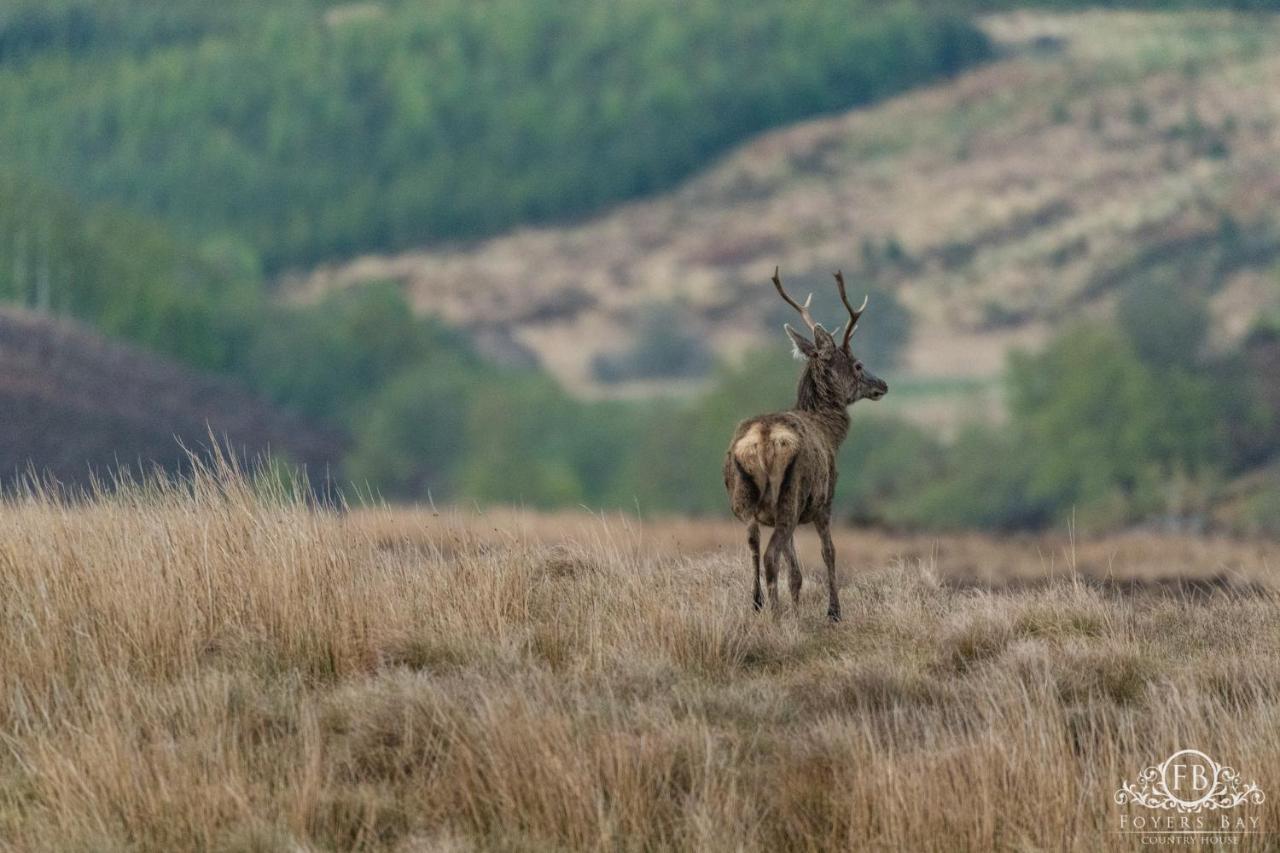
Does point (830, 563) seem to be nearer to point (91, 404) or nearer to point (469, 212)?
point (91, 404)

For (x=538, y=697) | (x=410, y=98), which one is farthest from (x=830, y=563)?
(x=410, y=98)

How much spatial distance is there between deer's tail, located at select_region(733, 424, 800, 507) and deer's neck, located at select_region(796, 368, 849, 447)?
1136mm

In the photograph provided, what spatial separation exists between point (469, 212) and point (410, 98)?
47.4ft

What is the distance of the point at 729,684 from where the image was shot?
28.5 feet

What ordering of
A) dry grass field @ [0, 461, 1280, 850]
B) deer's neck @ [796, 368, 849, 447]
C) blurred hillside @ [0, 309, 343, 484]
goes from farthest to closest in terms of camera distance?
blurred hillside @ [0, 309, 343, 484], deer's neck @ [796, 368, 849, 447], dry grass field @ [0, 461, 1280, 850]

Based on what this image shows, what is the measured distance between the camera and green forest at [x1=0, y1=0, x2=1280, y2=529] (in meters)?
64.2

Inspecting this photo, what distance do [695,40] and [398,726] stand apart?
128 metres

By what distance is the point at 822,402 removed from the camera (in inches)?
426

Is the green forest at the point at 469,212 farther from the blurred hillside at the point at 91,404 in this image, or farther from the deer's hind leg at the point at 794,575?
A: the deer's hind leg at the point at 794,575

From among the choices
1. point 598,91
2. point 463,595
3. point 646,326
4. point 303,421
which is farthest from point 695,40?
point 463,595

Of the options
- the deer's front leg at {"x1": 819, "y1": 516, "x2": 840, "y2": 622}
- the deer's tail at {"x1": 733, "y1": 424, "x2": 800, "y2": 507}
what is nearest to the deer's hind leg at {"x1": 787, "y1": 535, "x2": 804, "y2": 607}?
the deer's front leg at {"x1": 819, "y1": 516, "x2": 840, "y2": 622}

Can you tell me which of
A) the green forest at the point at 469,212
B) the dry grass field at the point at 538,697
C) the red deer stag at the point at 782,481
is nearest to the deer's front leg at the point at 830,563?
the red deer stag at the point at 782,481

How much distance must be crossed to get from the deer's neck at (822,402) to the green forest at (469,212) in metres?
22.7

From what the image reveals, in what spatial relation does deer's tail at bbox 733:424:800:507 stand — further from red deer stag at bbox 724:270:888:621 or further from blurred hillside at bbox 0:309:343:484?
blurred hillside at bbox 0:309:343:484
